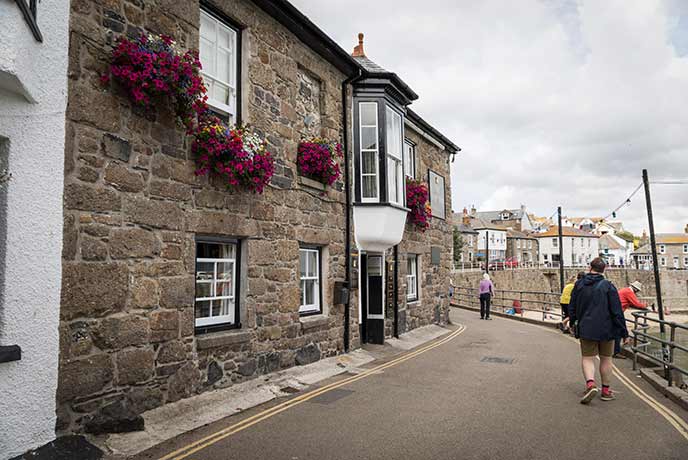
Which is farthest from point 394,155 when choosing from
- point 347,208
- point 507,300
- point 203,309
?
point 507,300

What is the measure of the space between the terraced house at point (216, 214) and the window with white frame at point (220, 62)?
0.08 ft

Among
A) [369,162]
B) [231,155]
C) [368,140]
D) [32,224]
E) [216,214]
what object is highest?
[368,140]

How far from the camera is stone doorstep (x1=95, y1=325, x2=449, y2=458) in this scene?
5.04 meters

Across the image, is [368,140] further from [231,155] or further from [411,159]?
[231,155]

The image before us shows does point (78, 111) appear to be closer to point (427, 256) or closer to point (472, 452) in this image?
point (472, 452)

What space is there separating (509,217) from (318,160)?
296 ft

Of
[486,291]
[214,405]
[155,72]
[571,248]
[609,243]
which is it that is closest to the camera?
[155,72]

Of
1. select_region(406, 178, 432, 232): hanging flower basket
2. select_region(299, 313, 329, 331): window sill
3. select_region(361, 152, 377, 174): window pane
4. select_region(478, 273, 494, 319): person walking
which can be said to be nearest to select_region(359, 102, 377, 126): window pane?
select_region(361, 152, 377, 174): window pane

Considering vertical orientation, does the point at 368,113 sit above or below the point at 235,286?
above

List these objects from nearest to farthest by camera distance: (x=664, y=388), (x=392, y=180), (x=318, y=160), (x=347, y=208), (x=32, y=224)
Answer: (x=32, y=224)
(x=664, y=388)
(x=318, y=160)
(x=347, y=208)
(x=392, y=180)

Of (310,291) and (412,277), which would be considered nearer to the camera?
(310,291)

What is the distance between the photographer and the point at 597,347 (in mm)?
7148

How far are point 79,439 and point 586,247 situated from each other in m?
95.6

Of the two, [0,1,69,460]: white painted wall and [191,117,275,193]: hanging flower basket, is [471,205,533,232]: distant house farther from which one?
[0,1,69,460]: white painted wall
